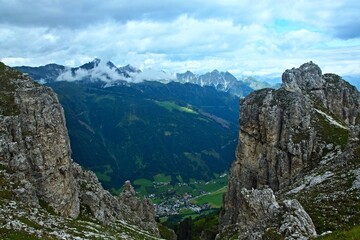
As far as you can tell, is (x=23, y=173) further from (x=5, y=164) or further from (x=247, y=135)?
(x=247, y=135)

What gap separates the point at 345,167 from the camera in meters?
72.7

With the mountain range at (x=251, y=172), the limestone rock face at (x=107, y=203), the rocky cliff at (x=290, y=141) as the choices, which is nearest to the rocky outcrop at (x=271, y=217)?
the mountain range at (x=251, y=172)

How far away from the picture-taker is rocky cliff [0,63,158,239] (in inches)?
2585

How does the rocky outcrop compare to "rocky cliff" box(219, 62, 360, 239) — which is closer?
the rocky outcrop

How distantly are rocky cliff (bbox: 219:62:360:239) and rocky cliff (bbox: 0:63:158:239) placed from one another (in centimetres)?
3291

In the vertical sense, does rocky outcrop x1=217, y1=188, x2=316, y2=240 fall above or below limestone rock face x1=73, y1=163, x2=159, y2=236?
above

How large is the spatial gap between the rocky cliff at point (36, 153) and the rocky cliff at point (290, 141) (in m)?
32.9

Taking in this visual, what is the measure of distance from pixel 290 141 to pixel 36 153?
5774cm

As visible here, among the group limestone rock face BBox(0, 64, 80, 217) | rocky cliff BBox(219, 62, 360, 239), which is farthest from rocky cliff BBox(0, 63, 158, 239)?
rocky cliff BBox(219, 62, 360, 239)

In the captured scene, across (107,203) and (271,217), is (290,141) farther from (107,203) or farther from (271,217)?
(271,217)

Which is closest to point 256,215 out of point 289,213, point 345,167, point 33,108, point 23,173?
point 289,213

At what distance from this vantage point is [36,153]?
238ft

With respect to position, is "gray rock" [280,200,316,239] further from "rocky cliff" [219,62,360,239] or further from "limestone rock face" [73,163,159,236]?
"limestone rock face" [73,163,159,236]

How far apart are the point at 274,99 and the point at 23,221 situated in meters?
74.5
